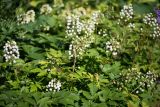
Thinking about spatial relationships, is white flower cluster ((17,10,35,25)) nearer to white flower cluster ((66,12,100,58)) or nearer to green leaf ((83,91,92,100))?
white flower cluster ((66,12,100,58))

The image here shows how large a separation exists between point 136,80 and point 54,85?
44.7 inches

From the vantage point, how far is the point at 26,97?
410cm

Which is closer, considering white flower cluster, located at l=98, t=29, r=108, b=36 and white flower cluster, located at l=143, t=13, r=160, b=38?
white flower cluster, located at l=143, t=13, r=160, b=38

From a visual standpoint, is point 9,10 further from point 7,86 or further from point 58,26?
point 7,86

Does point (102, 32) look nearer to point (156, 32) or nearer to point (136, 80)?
point (156, 32)

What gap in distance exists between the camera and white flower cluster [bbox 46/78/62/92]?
14.5ft

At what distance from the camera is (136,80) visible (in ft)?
15.8

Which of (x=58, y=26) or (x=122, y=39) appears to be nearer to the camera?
(x=122, y=39)

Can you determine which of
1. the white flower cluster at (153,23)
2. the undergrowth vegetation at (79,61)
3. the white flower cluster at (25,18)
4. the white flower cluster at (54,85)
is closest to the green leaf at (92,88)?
the undergrowth vegetation at (79,61)

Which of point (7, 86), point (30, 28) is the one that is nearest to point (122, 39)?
point (30, 28)

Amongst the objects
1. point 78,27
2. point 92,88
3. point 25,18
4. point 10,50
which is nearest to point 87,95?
point 92,88

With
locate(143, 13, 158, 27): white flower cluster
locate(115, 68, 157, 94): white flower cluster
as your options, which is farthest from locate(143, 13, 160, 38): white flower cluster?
locate(115, 68, 157, 94): white flower cluster

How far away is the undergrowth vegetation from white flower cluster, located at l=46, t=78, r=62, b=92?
13mm

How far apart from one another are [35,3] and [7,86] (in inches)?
134
